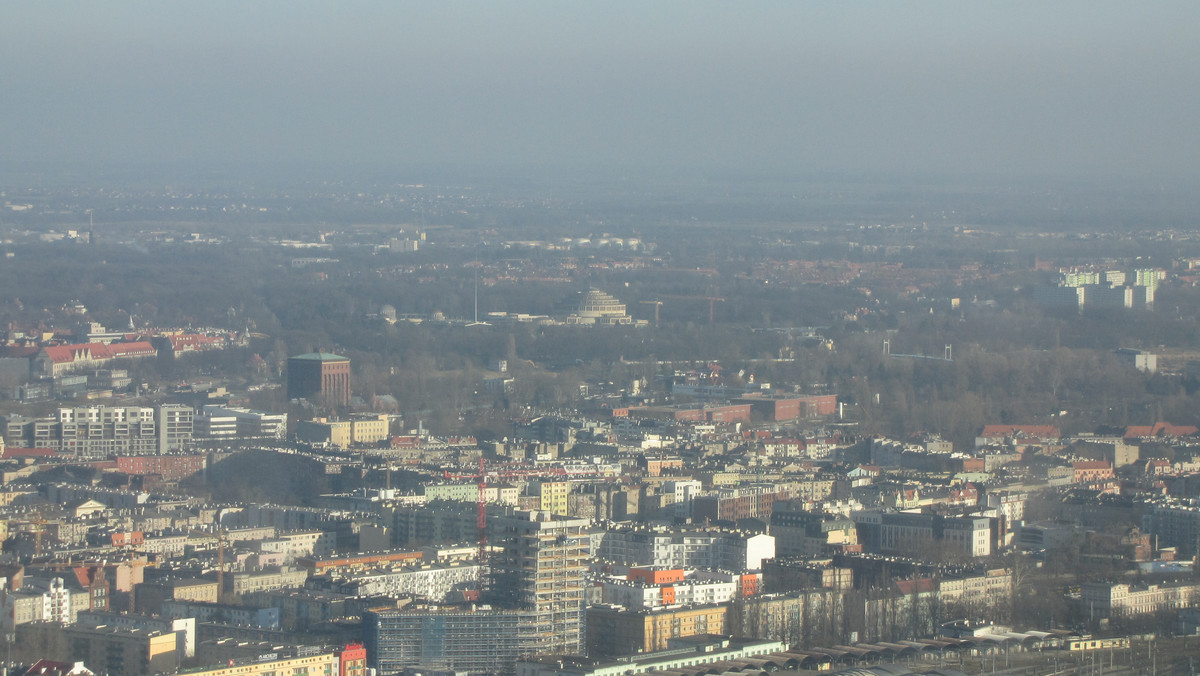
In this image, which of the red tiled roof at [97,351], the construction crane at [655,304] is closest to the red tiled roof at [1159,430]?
the red tiled roof at [97,351]

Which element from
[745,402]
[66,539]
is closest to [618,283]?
[745,402]

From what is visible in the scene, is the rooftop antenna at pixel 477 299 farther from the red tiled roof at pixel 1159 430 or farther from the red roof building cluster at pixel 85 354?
the red tiled roof at pixel 1159 430

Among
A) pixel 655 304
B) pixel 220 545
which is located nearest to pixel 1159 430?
pixel 220 545

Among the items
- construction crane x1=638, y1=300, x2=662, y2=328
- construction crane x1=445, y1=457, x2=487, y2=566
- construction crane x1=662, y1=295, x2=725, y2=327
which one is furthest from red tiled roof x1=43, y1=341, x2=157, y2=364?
construction crane x1=445, y1=457, x2=487, y2=566

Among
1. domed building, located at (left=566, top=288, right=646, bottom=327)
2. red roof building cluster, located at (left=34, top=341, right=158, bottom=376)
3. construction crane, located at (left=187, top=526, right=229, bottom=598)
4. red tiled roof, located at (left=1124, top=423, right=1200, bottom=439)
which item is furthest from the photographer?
domed building, located at (left=566, top=288, right=646, bottom=327)

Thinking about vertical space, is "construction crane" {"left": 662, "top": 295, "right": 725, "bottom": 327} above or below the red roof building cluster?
above

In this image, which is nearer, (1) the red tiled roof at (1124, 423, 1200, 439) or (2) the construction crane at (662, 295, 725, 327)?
(1) the red tiled roof at (1124, 423, 1200, 439)

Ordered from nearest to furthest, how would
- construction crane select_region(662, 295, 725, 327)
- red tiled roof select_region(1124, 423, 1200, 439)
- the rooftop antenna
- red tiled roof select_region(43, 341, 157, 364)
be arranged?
1. red tiled roof select_region(1124, 423, 1200, 439)
2. red tiled roof select_region(43, 341, 157, 364)
3. the rooftop antenna
4. construction crane select_region(662, 295, 725, 327)

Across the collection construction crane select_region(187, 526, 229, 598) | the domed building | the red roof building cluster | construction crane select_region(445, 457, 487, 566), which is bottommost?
construction crane select_region(187, 526, 229, 598)

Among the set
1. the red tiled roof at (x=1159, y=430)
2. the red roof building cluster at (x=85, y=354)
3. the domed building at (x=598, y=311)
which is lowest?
the red tiled roof at (x=1159, y=430)

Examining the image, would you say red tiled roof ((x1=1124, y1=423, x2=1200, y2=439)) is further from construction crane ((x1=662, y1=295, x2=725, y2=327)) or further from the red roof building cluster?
construction crane ((x1=662, y1=295, x2=725, y2=327))

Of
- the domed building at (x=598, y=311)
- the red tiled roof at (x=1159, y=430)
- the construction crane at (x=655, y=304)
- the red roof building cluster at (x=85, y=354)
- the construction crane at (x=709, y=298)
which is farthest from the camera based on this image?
the construction crane at (x=709, y=298)
